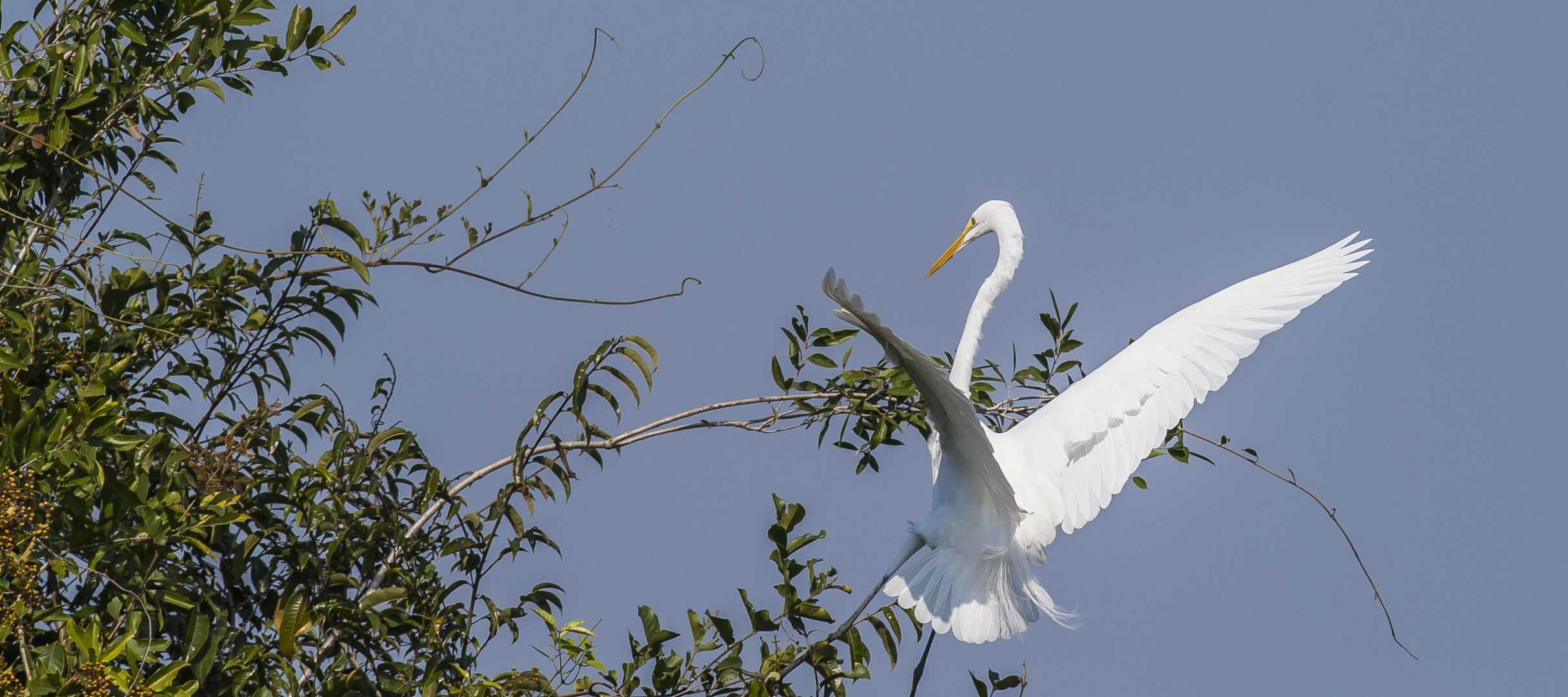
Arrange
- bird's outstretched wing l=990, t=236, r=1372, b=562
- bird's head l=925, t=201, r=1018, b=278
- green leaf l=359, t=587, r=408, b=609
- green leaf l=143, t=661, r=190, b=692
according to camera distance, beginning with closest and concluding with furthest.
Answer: green leaf l=143, t=661, r=190, b=692 → green leaf l=359, t=587, r=408, b=609 → bird's outstretched wing l=990, t=236, r=1372, b=562 → bird's head l=925, t=201, r=1018, b=278

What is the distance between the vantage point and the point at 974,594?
3.88 meters

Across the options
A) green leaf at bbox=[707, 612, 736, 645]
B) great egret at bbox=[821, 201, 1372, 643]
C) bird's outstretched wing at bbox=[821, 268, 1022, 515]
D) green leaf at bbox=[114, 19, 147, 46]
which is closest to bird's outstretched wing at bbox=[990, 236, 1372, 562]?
great egret at bbox=[821, 201, 1372, 643]

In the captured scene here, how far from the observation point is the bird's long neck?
167 inches

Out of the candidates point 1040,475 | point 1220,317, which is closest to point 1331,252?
point 1220,317

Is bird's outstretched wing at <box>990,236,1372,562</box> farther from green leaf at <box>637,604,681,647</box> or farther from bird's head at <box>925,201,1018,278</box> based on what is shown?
green leaf at <box>637,604,681,647</box>

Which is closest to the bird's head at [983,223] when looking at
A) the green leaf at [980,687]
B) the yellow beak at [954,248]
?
the yellow beak at [954,248]

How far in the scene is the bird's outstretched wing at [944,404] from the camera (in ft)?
9.36

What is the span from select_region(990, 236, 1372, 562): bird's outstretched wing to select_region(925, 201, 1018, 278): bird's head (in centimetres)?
79

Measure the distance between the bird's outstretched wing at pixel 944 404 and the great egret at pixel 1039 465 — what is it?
0.04 feet

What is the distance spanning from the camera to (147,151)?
3.03 m

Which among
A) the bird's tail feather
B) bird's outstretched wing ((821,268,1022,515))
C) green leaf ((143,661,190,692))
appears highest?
bird's outstretched wing ((821,268,1022,515))

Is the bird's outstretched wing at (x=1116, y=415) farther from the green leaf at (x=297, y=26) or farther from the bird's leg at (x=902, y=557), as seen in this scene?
the green leaf at (x=297, y=26)

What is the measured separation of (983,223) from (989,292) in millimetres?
701

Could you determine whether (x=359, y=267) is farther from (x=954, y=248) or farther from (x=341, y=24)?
(x=954, y=248)
